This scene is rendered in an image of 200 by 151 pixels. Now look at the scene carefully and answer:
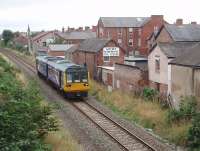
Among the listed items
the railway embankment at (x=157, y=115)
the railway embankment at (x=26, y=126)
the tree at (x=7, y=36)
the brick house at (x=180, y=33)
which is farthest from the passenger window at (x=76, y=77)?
the tree at (x=7, y=36)

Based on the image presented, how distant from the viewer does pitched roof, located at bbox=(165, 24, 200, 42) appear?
152 ft

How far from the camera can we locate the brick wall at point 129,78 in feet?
109

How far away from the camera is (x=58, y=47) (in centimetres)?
7462

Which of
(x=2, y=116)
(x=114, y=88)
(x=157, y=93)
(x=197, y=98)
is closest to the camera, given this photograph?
(x=2, y=116)

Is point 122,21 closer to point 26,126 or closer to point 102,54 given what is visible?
point 102,54

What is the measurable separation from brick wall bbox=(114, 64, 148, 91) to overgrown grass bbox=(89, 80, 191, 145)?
1.19m

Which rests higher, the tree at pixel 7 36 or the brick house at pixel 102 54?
the tree at pixel 7 36

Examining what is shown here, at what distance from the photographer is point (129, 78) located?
34906mm

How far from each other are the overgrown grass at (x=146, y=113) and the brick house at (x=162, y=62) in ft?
6.64

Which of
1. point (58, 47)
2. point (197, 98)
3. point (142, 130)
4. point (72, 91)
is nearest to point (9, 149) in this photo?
point (142, 130)

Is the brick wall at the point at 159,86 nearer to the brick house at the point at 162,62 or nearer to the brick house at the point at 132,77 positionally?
the brick house at the point at 162,62

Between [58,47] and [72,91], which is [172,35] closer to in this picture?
[72,91]

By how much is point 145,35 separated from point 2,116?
66.4m

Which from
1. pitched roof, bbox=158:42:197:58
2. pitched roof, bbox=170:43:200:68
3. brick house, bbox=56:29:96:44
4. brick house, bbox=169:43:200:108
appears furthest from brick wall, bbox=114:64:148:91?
brick house, bbox=56:29:96:44
